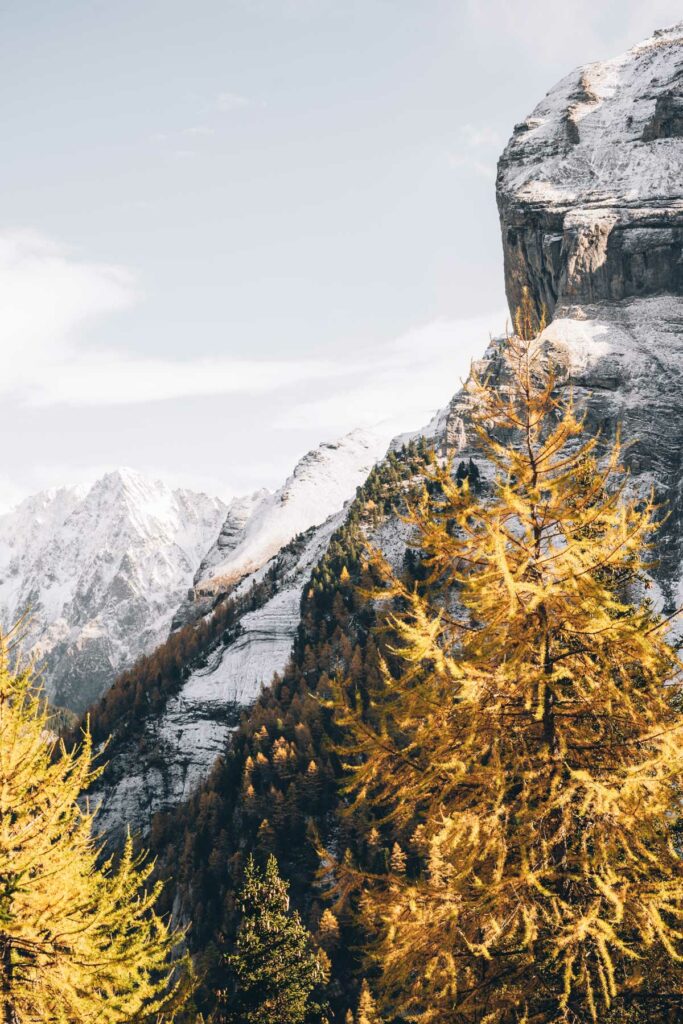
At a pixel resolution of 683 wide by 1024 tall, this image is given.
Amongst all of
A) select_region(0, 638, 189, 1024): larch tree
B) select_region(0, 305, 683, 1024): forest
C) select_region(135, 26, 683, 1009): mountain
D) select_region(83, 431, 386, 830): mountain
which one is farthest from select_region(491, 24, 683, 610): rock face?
select_region(0, 638, 189, 1024): larch tree

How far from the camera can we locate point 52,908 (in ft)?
26.8

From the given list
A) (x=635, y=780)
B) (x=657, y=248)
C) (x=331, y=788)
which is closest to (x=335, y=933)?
(x=331, y=788)

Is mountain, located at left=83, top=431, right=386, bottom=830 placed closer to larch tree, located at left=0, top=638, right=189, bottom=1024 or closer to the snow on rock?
the snow on rock

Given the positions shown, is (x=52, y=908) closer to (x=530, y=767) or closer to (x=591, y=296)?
(x=530, y=767)

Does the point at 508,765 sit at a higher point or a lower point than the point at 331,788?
higher

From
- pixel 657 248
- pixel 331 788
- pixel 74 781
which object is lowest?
pixel 331 788

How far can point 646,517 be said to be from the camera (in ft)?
29.0

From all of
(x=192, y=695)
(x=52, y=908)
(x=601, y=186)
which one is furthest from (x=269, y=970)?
(x=601, y=186)

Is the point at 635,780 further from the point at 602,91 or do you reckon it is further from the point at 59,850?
the point at 602,91

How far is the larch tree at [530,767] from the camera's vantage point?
7359 millimetres

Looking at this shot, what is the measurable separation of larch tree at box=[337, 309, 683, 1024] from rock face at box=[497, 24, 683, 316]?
13342cm

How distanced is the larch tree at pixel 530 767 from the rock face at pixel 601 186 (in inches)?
5253

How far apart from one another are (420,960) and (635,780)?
416 cm

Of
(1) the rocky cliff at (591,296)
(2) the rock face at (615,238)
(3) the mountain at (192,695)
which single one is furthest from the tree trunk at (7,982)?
(3) the mountain at (192,695)
